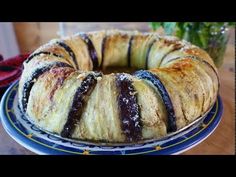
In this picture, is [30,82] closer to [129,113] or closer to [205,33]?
[129,113]

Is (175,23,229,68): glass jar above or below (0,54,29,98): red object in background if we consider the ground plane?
above

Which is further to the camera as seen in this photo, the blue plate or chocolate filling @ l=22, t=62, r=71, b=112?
chocolate filling @ l=22, t=62, r=71, b=112

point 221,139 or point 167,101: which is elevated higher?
point 167,101

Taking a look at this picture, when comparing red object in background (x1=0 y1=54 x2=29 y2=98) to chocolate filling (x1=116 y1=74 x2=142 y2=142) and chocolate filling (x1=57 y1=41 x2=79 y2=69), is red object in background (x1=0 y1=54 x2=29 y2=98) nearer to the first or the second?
chocolate filling (x1=57 y1=41 x2=79 y2=69)

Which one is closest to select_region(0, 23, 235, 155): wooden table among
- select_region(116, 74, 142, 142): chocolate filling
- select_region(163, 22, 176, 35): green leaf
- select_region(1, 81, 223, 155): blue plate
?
select_region(1, 81, 223, 155): blue plate

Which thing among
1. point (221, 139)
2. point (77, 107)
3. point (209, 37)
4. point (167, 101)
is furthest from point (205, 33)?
point (77, 107)

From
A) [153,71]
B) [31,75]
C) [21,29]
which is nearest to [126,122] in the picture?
[153,71]
